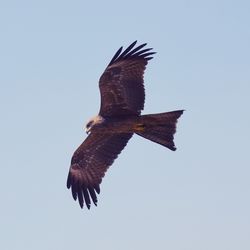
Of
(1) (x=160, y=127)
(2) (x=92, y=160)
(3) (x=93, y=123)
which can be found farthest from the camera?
(2) (x=92, y=160)

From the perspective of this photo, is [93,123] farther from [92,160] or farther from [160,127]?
[92,160]

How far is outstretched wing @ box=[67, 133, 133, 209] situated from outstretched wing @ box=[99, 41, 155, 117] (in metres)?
1.40

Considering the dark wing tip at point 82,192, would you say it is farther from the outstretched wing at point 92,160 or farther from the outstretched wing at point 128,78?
the outstretched wing at point 128,78

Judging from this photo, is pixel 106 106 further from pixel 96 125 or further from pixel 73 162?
pixel 73 162

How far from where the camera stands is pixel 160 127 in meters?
15.6

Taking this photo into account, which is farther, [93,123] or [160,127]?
[93,123]

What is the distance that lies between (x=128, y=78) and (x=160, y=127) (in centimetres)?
128

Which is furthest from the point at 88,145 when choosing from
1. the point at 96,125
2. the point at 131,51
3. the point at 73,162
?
the point at 131,51

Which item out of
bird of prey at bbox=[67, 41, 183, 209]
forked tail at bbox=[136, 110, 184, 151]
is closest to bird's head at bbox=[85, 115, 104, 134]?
bird of prey at bbox=[67, 41, 183, 209]

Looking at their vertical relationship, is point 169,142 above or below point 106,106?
below

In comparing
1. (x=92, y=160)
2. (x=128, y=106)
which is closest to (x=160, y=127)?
(x=128, y=106)

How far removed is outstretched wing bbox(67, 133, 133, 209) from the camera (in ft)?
56.6

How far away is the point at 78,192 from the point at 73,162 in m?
0.83

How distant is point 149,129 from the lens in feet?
51.6
